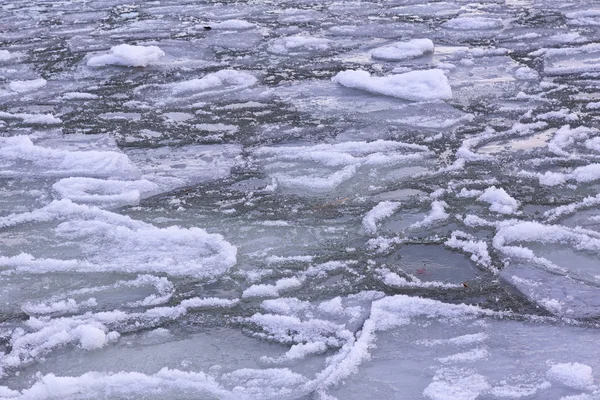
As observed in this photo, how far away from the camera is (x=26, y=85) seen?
638 cm

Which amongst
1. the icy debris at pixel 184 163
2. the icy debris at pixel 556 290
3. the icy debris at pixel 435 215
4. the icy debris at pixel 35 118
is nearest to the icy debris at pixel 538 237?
the icy debris at pixel 556 290

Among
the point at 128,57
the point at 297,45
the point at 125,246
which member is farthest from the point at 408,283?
the point at 297,45

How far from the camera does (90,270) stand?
3262 mm

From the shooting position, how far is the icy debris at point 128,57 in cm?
681

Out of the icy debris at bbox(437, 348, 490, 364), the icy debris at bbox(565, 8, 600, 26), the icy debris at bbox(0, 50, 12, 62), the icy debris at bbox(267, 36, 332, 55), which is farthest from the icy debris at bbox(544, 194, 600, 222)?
the icy debris at bbox(0, 50, 12, 62)

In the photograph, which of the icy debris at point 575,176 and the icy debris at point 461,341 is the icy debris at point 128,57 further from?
the icy debris at point 461,341

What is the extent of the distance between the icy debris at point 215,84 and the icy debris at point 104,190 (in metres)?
1.95

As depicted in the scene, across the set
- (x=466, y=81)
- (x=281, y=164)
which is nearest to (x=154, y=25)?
(x=466, y=81)

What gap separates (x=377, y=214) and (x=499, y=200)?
0.66 meters

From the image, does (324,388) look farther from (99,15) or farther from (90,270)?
(99,15)

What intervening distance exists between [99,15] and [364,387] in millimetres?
8677

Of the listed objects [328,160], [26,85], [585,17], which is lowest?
[585,17]

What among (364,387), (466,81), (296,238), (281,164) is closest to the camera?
(364,387)

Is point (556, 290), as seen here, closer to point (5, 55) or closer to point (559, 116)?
point (559, 116)
